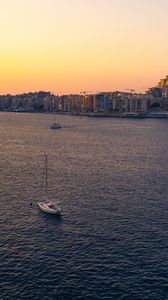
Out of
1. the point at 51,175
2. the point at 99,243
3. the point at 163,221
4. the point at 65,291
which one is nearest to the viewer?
the point at 65,291

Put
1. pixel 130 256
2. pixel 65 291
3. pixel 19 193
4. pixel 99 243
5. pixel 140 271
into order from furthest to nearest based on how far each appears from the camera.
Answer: pixel 19 193, pixel 99 243, pixel 130 256, pixel 140 271, pixel 65 291

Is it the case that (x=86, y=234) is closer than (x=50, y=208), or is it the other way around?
(x=86, y=234)

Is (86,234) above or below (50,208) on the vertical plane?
below

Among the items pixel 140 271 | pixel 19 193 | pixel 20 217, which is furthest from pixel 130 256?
pixel 19 193

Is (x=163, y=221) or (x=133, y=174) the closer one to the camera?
(x=163, y=221)

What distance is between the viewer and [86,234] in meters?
46.5

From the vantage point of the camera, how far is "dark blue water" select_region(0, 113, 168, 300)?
35625 mm

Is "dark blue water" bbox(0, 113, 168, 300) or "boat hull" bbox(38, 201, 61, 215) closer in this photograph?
"dark blue water" bbox(0, 113, 168, 300)

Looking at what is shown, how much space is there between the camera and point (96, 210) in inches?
2156

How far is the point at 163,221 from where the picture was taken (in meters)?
50.8

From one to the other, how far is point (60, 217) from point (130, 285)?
17917 millimetres

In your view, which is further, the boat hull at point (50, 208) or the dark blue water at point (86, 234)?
the boat hull at point (50, 208)

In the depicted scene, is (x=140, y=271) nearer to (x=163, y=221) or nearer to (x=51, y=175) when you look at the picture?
(x=163, y=221)

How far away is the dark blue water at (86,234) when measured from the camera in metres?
35.6
